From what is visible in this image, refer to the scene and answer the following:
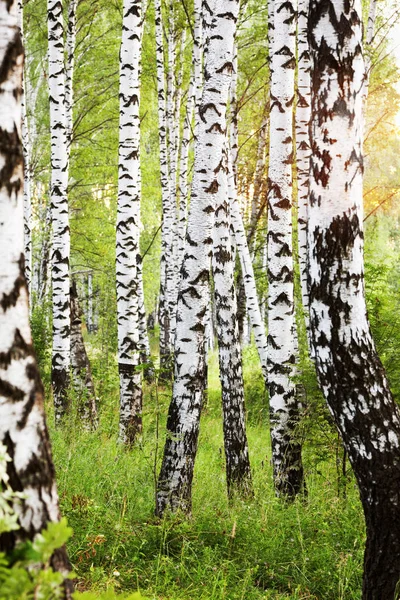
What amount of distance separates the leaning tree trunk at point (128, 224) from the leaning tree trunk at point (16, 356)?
586 centimetres

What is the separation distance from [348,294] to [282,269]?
3.11m

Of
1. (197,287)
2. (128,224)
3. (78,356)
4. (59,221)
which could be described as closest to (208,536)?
(197,287)

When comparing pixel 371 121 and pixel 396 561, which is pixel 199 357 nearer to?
pixel 396 561

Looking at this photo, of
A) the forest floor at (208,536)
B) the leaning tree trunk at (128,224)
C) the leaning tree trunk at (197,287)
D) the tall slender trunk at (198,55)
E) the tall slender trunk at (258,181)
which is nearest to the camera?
the forest floor at (208,536)

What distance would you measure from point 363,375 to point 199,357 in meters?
1.97

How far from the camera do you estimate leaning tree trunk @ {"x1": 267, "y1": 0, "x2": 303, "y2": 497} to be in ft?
21.7

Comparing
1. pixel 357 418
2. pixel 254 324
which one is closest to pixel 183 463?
pixel 357 418

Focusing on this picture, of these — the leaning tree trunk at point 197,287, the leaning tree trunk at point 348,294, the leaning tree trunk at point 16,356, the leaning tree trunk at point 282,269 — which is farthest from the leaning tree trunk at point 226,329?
the leaning tree trunk at point 16,356

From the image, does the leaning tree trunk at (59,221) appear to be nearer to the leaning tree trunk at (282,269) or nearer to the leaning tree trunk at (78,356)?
the leaning tree trunk at (78,356)

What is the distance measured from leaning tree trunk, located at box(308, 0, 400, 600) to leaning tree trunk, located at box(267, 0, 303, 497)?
2.87 metres

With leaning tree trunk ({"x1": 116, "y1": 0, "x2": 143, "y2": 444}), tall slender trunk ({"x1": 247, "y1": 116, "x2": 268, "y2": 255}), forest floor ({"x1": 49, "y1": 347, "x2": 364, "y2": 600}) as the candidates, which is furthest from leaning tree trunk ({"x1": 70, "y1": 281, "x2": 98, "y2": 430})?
tall slender trunk ({"x1": 247, "y1": 116, "x2": 268, "y2": 255})

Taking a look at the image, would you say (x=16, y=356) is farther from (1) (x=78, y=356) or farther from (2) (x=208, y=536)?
(1) (x=78, y=356)

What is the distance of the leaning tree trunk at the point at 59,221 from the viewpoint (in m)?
8.87

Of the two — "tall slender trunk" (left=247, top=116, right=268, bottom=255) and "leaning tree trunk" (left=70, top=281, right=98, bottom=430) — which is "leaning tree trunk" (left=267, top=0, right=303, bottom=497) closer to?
"leaning tree trunk" (left=70, top=281, right=98, bottom=430)
